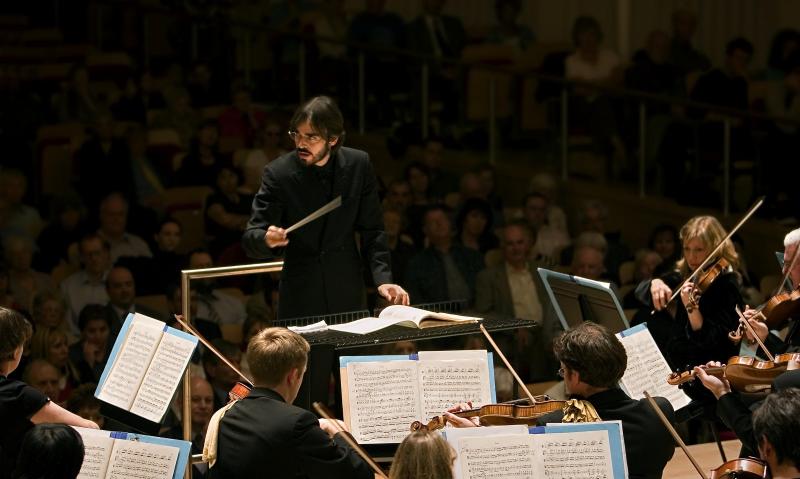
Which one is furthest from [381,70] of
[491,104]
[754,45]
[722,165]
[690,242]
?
[690,242]

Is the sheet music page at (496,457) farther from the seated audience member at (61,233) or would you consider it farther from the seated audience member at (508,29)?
the seated audience member at (508,29)

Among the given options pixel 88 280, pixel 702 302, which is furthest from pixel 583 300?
pixel 88 280

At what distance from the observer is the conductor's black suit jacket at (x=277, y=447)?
3973mm

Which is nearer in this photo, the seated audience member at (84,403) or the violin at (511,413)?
the violin at (511,413)

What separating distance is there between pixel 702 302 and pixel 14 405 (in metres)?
2.59

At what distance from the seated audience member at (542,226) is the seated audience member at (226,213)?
175 cm

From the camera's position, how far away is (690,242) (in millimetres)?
5500

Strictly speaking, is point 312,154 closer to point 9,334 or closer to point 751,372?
point 9,334

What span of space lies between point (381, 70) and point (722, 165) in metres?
2.54

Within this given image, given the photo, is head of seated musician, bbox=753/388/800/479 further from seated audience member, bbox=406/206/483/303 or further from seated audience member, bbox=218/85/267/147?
seated audience member, bbox=218/85/267/147

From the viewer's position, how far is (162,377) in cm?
452

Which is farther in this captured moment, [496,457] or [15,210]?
[15,210]

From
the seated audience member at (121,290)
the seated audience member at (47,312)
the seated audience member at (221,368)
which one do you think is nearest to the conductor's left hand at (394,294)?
the seated audience member at (221,368)

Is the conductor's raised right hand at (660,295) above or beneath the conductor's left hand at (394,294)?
beneath
